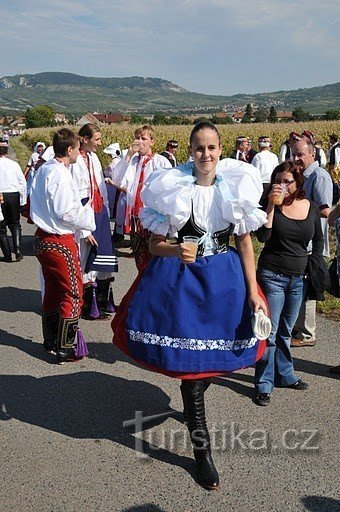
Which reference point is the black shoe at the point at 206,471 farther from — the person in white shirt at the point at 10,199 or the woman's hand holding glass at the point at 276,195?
the person in white shirt at the point at 10,199

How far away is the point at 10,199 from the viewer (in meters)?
9.75

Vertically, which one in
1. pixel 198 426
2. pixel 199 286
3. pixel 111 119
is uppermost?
pixel 199 286

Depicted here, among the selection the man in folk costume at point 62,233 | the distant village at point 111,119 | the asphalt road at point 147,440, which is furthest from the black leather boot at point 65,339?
the distant village at point 111,119

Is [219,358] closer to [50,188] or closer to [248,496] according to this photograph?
[248,496]

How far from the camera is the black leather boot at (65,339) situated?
5.11 meters

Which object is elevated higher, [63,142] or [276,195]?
[63,142]

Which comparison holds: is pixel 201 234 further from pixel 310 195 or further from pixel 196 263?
pixel 310 195

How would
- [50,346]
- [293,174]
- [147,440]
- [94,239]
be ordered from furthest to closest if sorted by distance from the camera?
1. [94,239]
2. [50,346]
3. [293,174]
4. [147,440]

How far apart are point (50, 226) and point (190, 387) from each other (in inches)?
83.5

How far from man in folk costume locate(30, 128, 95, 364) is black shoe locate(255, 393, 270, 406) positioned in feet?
5.50

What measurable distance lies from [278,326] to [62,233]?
195cm

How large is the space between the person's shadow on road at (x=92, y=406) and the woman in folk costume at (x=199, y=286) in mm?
558

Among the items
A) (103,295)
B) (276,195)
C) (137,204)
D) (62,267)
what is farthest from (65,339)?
(276,195)

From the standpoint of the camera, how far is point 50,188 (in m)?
4.86
